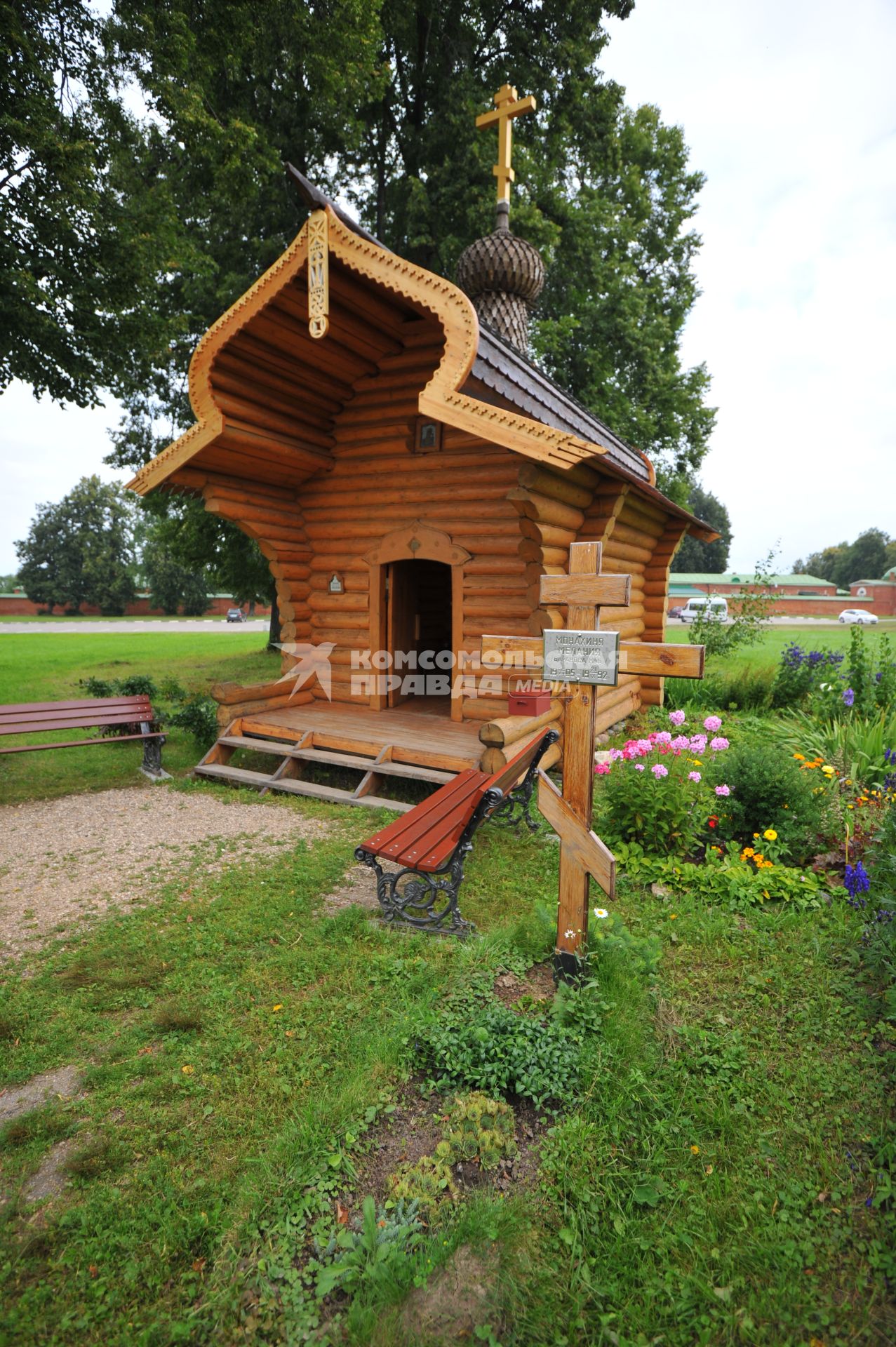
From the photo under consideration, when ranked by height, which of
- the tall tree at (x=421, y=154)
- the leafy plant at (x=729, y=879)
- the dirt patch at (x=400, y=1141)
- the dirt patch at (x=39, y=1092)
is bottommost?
the dirt patch at (x=39, y=1092)

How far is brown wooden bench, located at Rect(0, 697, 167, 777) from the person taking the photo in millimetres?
6762

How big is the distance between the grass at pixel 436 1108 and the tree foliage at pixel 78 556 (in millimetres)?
56350

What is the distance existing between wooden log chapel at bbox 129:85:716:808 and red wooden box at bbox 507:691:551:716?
174 millimetres

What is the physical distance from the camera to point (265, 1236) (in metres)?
2.06

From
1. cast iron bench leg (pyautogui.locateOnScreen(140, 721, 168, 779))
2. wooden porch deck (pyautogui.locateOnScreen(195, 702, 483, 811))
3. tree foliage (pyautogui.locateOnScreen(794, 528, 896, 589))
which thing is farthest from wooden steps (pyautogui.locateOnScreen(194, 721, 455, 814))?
tree foliage (pyautogui.locateOnScreen(794, 528, 896, 589))

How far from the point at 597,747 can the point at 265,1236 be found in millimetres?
6119

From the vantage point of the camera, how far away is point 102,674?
15969 millimetres

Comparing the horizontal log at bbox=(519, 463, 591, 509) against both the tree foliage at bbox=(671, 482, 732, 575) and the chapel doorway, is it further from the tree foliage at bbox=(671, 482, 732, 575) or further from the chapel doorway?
the tree foliage at bbox=(671, 482, 732, 575)

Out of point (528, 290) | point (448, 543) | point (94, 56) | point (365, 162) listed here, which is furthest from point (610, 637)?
point (365, 162)

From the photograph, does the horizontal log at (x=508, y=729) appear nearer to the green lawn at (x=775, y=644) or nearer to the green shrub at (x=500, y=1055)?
the green shrub at (x=500, y=1055)

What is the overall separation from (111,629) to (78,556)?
21.8 m

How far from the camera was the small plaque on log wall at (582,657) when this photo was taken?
118 inches

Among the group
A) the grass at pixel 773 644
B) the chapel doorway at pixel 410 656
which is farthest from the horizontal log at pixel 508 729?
the grass at pixel 773 644

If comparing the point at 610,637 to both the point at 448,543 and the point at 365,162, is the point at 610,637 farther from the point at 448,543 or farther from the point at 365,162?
the point at 365,162
